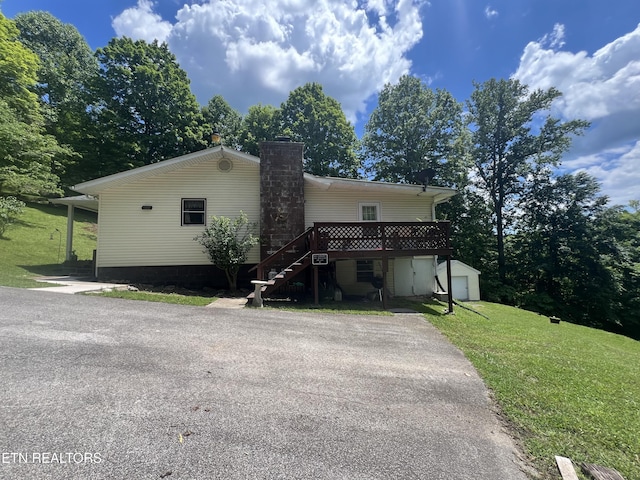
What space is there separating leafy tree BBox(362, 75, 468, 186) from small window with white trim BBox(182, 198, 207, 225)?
17.2m

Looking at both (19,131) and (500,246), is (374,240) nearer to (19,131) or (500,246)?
(19,131)

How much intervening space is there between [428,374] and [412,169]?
21725 millimetres

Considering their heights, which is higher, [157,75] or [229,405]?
[157,75]

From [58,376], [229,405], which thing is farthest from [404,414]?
[58,376]

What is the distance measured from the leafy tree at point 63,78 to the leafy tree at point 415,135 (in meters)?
21.6

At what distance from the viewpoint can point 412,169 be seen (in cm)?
2364

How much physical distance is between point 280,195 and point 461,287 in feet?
33.3

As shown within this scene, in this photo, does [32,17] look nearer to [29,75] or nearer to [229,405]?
[29,75]

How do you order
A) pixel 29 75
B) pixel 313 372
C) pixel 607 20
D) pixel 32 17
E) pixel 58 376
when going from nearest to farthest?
pixel 58 376
pixel 313 372
pixel 607 20
pixel 29 75
pixel 32 17

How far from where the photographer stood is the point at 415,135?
2427 centimetres

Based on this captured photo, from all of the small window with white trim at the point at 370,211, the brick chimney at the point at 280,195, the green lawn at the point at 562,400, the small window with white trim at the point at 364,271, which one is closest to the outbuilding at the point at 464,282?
the small window with white trim at the point at 364,271

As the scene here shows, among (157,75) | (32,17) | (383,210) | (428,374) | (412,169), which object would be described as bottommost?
(428,374)

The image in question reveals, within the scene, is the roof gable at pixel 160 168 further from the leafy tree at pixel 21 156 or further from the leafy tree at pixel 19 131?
the leafy tree at pixel 19 131

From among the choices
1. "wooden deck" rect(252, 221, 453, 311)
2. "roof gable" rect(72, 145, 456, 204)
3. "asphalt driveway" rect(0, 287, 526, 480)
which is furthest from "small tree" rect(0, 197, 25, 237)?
"wooden deck" rect(252, 221, 453, 311)
